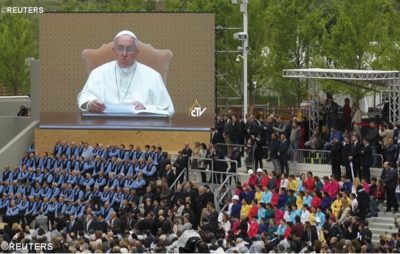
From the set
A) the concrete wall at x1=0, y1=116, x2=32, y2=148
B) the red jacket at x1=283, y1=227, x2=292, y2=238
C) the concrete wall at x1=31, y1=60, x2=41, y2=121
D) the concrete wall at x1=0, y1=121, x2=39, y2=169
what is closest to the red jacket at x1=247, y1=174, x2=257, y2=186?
the red jacket at x1=283, y1=227, x2=292, y2=238

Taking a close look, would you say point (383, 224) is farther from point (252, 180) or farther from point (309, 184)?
point (252, 180)

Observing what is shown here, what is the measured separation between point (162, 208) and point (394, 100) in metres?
8.24

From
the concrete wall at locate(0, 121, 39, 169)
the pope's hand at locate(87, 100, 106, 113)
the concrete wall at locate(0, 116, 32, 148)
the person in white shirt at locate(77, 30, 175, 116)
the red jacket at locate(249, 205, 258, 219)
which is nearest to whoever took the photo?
the red jacket at locate(249, 205, 258, 219)

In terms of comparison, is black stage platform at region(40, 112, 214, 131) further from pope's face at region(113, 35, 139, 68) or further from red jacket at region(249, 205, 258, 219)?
red jacket at region(249, 205, 258, 219)

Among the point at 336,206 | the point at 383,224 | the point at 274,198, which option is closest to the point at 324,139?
the point at 274,198

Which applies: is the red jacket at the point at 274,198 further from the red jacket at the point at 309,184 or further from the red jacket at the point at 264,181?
the red jacket at the point at 264,181

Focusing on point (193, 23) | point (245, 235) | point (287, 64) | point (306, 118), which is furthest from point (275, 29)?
point (245, 235)

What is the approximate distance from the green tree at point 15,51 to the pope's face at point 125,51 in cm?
1937

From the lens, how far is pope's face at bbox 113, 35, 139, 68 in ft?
158

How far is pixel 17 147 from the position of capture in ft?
158

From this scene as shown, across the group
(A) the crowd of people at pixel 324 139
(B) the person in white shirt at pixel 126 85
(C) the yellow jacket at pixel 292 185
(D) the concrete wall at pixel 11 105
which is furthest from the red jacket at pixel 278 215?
(D) the concrete wall at pixel 11 105

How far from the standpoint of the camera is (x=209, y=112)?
4753 cm

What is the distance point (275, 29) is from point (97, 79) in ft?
44.2

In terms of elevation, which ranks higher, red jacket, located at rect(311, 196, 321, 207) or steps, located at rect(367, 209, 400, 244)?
red jacket, located at rect(311, 196, 321, 207)
